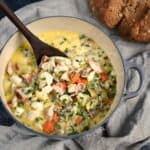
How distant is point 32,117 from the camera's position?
151 centimetres

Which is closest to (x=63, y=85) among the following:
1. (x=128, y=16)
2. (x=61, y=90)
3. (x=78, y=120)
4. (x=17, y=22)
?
(x=61, y=90)

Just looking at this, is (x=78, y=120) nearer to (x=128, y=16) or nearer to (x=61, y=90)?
(x=61, y=90)

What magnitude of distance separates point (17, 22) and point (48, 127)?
13.6 inches

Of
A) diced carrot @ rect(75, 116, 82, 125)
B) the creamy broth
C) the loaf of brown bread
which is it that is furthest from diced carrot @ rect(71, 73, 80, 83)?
the loaf of brown bread

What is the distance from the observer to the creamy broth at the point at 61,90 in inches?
60.0

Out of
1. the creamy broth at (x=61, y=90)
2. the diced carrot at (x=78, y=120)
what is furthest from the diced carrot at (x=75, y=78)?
the diced carrot at (x=78, y=120)

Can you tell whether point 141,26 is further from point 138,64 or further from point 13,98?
point 13,98

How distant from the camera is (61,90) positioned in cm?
154

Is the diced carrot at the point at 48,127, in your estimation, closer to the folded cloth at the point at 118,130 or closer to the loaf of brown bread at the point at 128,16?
the folded cloth at the point at 118,130

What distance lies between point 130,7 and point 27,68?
1.36 feet

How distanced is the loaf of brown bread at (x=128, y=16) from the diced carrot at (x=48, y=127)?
0.42m

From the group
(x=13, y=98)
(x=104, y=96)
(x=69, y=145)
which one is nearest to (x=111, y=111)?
(x=104, y=96)

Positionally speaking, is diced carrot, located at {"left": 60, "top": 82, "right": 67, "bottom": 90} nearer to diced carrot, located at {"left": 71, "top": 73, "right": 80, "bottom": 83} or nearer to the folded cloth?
diced carrot, located at {"left": 71, "top": 73, "right": 80, "bottom": 83}

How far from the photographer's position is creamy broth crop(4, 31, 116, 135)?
1.52m
